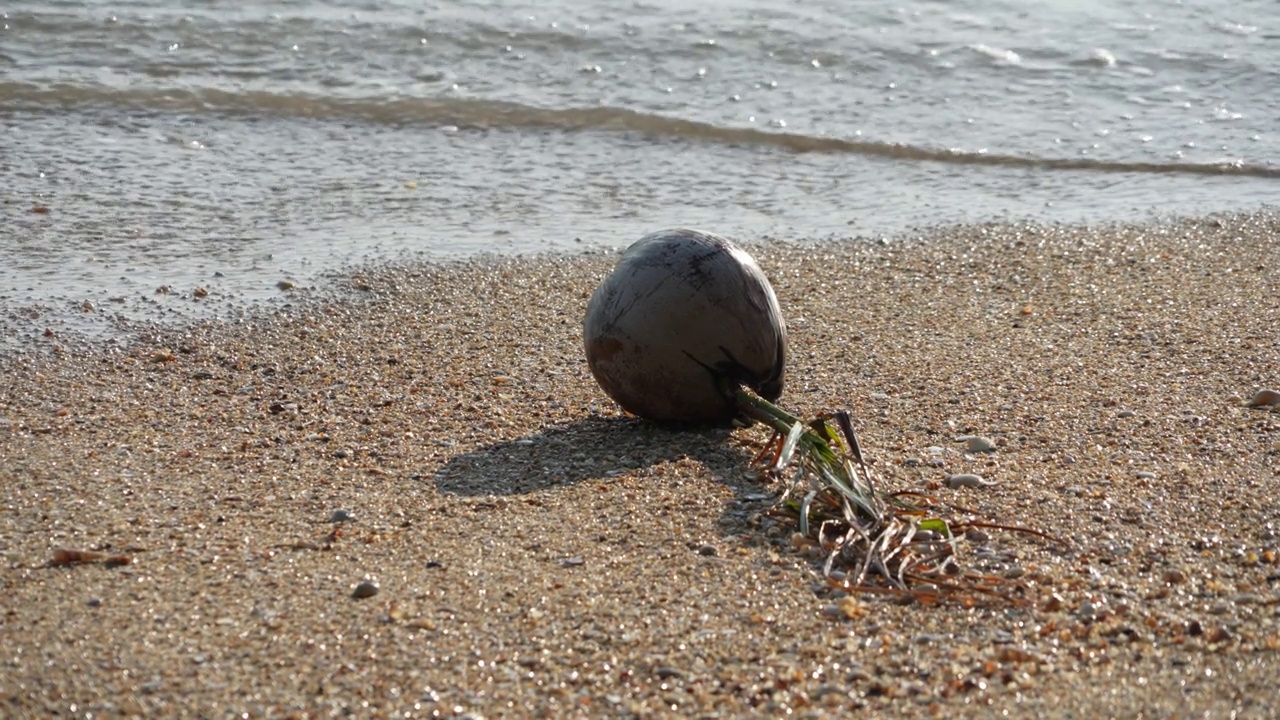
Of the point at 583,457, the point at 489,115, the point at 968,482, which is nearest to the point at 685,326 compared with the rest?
the point at 583,457

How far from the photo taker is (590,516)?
3.52 metres

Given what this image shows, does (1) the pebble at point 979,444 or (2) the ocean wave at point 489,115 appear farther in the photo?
(2) the ocean wave at point 489,115

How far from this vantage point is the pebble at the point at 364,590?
3025 millimetres

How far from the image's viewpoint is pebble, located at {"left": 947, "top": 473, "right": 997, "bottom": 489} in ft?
12.0

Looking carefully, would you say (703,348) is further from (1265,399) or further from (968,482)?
Result: (1265,399)

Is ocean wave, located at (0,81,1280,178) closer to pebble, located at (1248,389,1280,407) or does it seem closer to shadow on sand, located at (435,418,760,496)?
pebble, located at (1248,389,1280,407)

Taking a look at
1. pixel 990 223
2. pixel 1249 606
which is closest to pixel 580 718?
pixel 1249 606

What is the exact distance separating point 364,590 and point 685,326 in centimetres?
127

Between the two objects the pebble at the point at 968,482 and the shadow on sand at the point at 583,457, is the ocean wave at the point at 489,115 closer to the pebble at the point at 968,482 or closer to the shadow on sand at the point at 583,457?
the shadow on sand at the point at 583,457

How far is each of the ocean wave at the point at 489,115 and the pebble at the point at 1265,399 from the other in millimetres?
3903

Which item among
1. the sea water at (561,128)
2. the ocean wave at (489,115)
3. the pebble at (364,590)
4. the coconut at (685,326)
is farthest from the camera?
the ocean wave at (489,115)

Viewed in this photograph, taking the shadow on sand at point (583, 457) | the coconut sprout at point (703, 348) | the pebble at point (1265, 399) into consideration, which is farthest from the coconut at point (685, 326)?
the pebble at point (1265, 399)

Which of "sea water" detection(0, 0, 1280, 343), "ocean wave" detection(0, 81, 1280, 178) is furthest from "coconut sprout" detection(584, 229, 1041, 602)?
"ocean wave" detection(0, 81, 1280, 178)

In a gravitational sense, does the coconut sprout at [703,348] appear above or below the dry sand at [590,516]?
above
